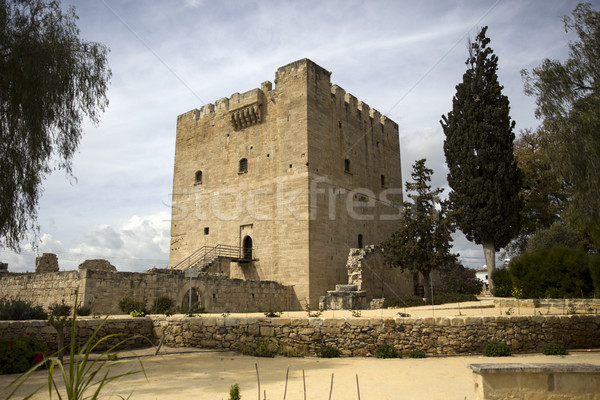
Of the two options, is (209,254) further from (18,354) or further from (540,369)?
(540,369)

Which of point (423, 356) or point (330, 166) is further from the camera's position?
point (330, 166)

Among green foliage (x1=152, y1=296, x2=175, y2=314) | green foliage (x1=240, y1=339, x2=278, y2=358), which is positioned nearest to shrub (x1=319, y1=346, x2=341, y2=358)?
green foliage (x1=240, y1=339, x2=278, y2=358)

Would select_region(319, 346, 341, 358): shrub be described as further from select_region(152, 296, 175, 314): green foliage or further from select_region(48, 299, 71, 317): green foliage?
select_region(152, 296, 175, 314): green foliage

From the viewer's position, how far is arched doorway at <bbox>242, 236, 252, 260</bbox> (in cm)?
2045

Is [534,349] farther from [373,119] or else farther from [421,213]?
[373,119]

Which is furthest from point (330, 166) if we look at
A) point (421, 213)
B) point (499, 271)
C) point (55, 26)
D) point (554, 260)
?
point (55, 26)

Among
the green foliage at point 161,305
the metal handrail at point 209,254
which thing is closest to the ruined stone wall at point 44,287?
the green foliage at point 161,305

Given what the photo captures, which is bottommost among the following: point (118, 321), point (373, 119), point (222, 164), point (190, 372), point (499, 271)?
point (190, 372)

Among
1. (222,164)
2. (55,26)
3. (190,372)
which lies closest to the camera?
(190,372)

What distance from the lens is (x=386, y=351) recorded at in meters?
8.08

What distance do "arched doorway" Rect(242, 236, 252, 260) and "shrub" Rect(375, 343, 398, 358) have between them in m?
12.7

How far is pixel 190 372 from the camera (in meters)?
6.88

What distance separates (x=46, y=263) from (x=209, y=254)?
22.8 feet

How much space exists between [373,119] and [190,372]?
20067 mm
